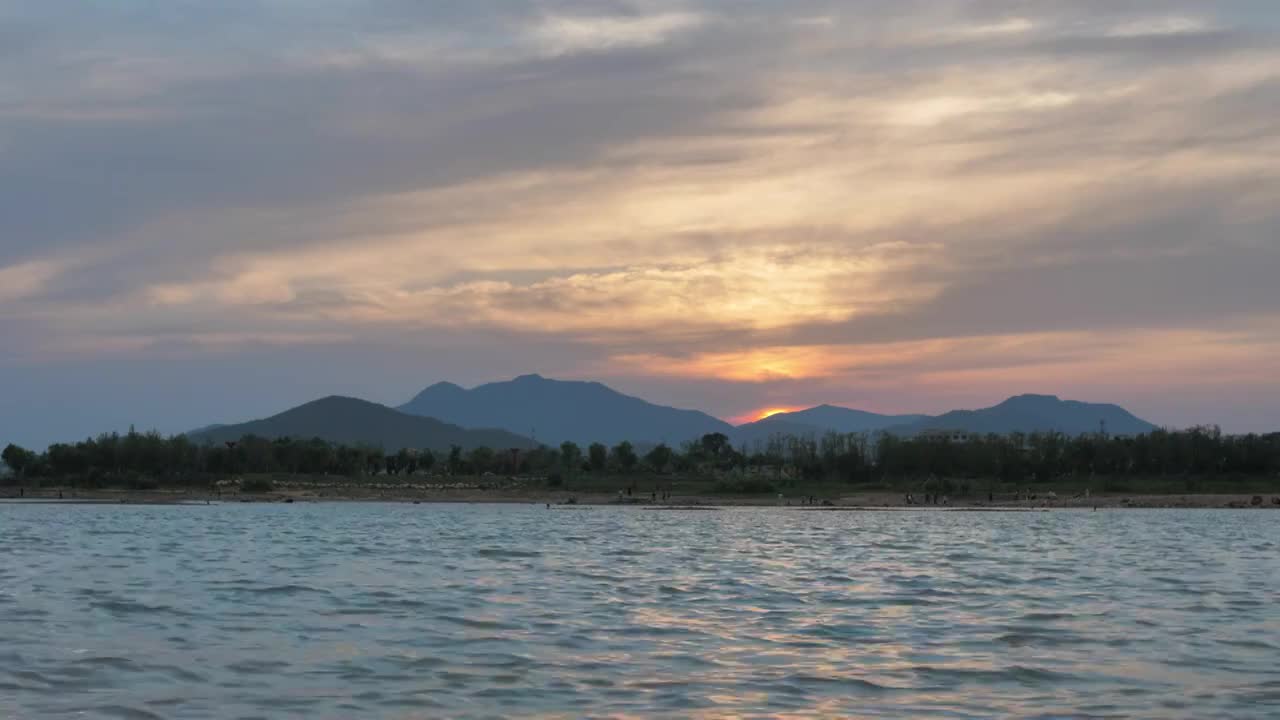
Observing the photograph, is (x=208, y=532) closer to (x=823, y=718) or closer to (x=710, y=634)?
(x=710, y=634)

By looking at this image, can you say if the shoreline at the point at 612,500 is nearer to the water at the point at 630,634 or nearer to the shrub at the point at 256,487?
the shrub at the point at 256,487

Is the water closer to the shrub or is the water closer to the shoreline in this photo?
the shoreline

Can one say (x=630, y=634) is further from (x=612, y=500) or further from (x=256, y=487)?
(x=256, y=487)

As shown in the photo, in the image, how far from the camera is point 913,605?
112 feet

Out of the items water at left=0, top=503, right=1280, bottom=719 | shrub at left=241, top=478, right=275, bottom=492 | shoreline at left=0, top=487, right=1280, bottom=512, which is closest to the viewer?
water at left=0, top=503, right=1280, bottom=719

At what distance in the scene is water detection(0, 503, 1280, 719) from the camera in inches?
774

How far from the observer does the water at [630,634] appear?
19.7m

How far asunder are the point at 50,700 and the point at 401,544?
148ft

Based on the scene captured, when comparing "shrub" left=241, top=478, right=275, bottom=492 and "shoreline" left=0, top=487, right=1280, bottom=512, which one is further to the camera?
"shrub" left=241, top=478, right=275, bottom=492

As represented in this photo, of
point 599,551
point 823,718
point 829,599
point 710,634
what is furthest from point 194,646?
point 599,551

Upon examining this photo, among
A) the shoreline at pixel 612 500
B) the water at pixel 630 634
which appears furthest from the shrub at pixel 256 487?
the water at pixel 630 634

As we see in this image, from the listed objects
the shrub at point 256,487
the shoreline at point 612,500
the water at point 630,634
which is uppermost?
the shrub at point 256,487

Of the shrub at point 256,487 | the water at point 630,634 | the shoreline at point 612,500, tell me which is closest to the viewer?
the water at point 630,634

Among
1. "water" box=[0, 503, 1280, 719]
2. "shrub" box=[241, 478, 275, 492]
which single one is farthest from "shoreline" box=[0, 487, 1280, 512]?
"water" box=[0, 503, 1280, 719]
